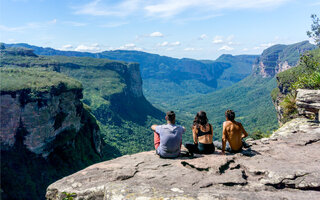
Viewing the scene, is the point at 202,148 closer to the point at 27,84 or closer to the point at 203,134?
the point at 203,134

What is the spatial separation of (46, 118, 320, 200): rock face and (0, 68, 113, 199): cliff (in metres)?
50.5

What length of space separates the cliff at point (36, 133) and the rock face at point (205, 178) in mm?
50531

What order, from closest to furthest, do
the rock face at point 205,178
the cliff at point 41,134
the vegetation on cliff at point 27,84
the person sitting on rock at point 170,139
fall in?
the rock face at point 205,178, the person sitting on rock at point 170,139, the cliff at point 41,134, the vegetation on cliff at point 27,84

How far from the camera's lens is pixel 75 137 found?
69.1 meters

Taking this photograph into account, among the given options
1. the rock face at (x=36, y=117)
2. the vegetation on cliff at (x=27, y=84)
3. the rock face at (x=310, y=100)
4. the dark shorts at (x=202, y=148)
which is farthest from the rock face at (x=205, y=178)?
the vegetation on cliff at (x=27, y=84)

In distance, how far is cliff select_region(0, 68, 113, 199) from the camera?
4925cm

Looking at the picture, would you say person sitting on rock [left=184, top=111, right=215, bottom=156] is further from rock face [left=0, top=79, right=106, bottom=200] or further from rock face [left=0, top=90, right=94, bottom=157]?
rock face [left=0, top=90, right=94, bottom=157]

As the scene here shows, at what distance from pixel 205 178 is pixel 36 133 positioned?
56509 millimetres

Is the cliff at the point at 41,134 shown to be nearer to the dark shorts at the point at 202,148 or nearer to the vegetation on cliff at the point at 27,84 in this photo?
the vegetation on cliff at the point at 27,84

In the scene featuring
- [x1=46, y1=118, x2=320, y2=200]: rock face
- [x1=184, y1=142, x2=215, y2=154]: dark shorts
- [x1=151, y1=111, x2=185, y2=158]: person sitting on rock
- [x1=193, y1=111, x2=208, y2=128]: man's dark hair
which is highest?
[x1=193, y1=111, x2=208, y2=128]: man's dark hair

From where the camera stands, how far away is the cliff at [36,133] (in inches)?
1939

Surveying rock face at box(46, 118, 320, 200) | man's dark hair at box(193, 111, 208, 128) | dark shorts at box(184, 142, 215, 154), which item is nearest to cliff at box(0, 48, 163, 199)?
rock face at box(46, 118, 320, 200)

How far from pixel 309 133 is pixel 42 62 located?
416ft

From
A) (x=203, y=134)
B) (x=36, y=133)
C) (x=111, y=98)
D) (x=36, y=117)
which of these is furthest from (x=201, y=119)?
(x=111, y=98)
